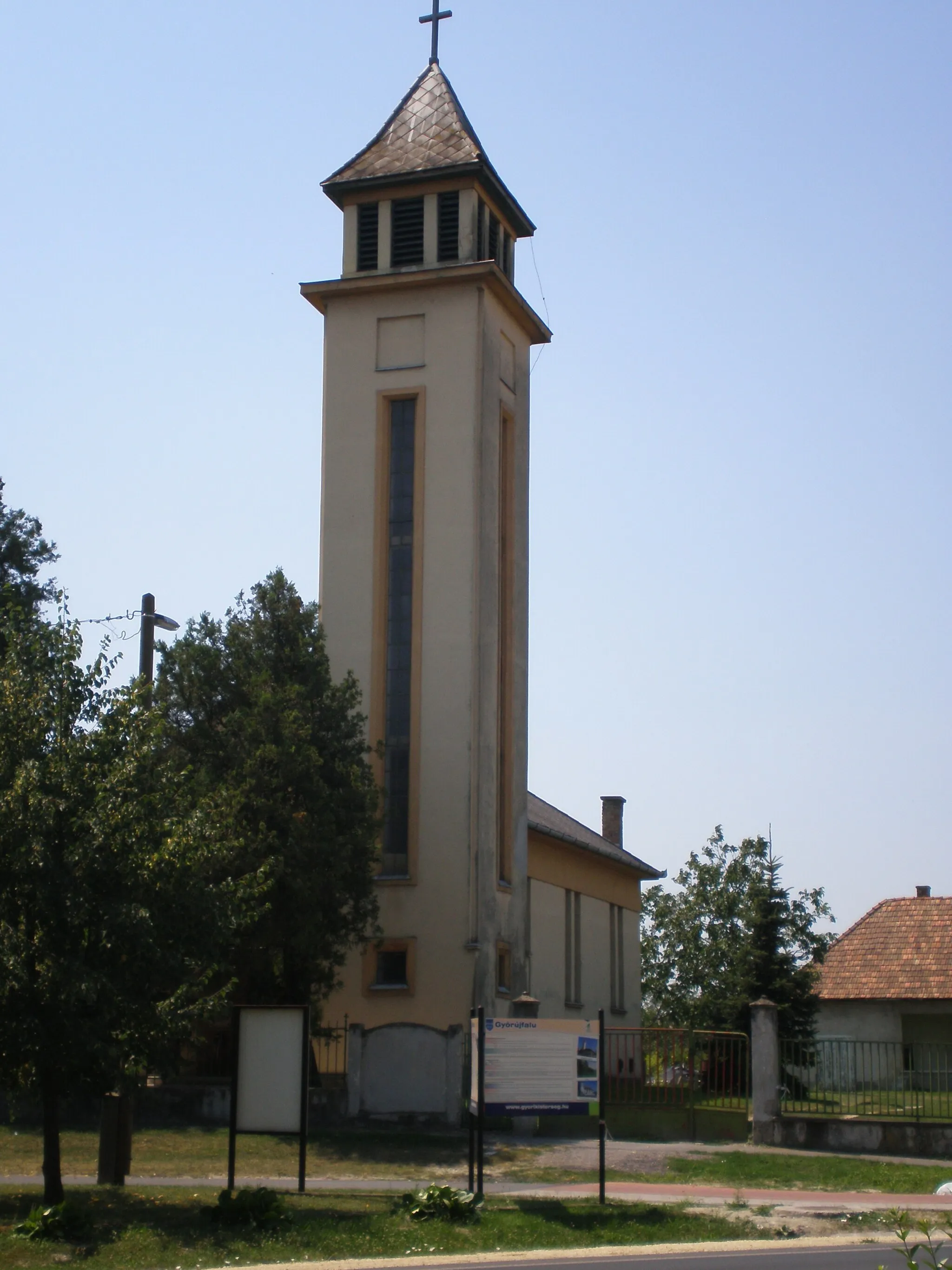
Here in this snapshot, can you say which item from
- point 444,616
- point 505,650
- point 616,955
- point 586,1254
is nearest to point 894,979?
point 616,955

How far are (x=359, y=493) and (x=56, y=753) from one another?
18054mm

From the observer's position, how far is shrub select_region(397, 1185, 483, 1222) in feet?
51.8

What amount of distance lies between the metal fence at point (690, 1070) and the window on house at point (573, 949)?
52.5ft

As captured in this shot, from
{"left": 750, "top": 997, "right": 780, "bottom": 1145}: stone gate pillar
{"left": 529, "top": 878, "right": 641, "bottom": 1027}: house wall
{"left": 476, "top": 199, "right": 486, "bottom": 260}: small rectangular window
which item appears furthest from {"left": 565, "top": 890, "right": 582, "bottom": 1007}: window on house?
{"left": 476, "top": 199, "right": 486, "bottom": 260}: small rectangular window

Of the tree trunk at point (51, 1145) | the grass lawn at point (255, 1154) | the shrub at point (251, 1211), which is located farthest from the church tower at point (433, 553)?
the shrub at point (251, 1211)

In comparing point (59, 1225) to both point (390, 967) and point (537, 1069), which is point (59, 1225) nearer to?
point (537, 1069)

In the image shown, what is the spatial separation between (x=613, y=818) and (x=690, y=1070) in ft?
99.0

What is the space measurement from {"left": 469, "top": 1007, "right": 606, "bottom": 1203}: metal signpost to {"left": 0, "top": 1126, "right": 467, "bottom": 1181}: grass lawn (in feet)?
13.4

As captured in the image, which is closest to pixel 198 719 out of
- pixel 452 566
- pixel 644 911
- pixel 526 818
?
pixel 452 566

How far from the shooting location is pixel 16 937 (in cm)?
1591

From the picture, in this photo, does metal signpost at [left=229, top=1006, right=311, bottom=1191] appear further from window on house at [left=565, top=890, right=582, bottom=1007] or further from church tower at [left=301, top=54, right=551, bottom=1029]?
window on house at [left=565, top=890, right=582, bottom=1007]

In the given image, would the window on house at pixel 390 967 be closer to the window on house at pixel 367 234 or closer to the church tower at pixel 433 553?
the church tower at pixel 433 553

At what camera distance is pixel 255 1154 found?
909 inches

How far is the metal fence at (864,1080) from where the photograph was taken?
24078 millimetres
